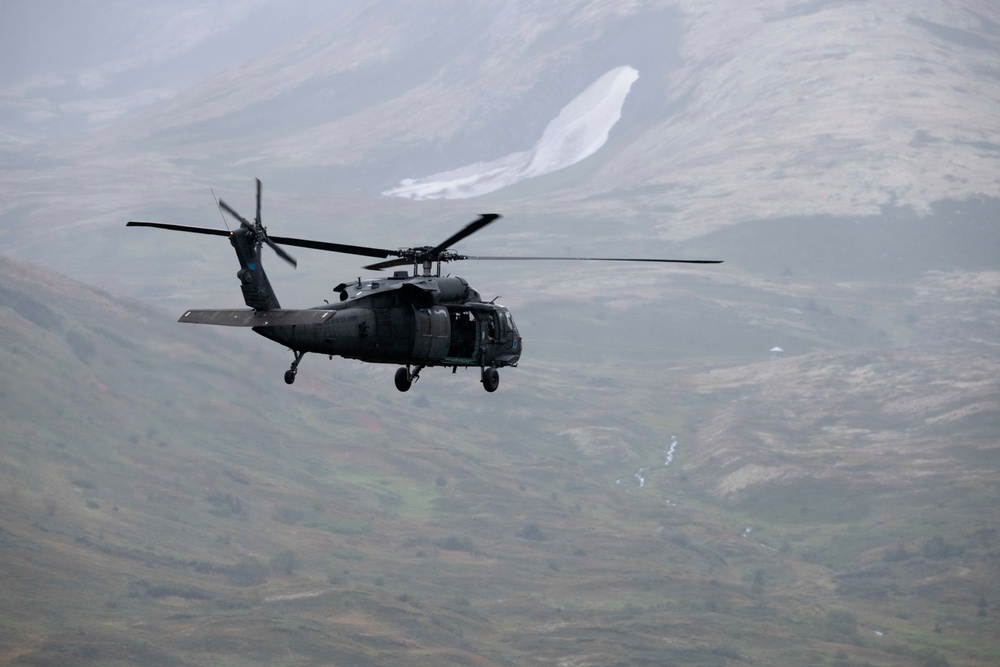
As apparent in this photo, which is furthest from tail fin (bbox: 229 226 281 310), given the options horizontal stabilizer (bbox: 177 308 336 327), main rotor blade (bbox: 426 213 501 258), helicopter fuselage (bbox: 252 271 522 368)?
main rotor blade (bbox: 426 213 501 258)

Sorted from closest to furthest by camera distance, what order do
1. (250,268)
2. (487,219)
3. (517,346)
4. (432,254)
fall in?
(487,219) < (250,268) < (432,254) < (517,346)

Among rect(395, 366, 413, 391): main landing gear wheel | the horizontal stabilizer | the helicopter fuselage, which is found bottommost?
rect(395, 366, 413, 391): main landing gear wheel

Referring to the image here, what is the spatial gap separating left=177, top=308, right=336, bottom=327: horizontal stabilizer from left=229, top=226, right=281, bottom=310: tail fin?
507 mm

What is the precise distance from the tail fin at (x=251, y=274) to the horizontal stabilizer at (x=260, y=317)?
0.51 metres

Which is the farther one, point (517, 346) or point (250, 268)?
point (517, 346)

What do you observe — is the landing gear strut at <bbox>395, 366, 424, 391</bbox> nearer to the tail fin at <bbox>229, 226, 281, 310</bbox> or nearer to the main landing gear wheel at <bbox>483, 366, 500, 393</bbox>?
the main landing gear wheel at <bbox>483, 366, 500, 393</bbox>

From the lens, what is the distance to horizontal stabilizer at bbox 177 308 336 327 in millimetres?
51406

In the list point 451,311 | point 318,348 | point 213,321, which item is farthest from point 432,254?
point 213,321

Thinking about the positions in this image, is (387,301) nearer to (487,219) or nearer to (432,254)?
(432,254)

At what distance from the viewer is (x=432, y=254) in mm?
58844

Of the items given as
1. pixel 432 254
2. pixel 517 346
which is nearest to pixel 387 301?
pixel 432 254

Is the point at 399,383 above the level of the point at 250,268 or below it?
below

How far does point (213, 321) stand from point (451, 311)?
11908 mm

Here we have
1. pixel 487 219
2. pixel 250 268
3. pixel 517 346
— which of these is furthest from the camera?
pixel 517 346
